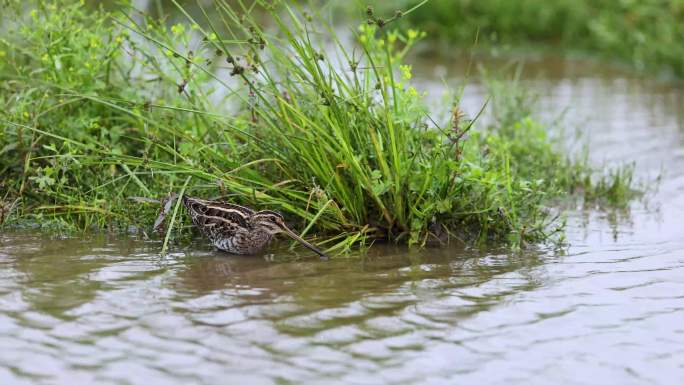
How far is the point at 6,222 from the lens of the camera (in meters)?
7.09

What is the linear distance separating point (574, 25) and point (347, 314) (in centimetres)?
1062

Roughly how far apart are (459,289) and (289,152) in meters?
1.55

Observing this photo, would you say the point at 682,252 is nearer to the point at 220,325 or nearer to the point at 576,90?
the point at 220,325

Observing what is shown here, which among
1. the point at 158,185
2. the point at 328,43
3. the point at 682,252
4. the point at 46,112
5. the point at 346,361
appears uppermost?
the point at 328,43

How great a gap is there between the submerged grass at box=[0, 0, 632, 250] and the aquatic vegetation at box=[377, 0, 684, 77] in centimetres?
653

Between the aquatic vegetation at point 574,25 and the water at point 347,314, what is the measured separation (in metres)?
6.56

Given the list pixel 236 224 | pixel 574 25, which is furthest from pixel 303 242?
pixel 574 25

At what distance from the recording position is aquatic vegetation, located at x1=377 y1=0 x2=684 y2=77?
13.6 metres

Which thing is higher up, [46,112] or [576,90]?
[576,90]

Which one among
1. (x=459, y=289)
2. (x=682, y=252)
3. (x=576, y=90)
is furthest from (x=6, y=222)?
(x=576, y=90)

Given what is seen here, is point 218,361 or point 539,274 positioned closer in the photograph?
point 218,361

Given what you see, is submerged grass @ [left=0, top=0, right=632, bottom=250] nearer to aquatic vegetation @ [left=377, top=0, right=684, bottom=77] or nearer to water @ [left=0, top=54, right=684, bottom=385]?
water @ [left=0, top=54, right=684, bottom=385]

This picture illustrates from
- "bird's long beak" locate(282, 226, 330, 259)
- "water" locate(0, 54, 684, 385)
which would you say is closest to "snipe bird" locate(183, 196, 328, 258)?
"bird's long beak" locate(282, 226, 330, 259)

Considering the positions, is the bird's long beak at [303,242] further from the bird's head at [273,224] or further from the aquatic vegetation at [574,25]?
the aquatic vegetation at [574,25]
